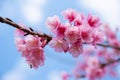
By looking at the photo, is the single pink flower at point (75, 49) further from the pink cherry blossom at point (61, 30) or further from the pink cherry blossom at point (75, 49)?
the pink cherry blossom at point (61, 30)

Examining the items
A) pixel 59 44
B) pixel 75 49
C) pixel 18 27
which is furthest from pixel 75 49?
pixel 18 27

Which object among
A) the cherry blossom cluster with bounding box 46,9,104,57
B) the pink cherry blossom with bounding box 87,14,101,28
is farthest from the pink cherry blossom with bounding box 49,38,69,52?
the pink cherry blossom with bounding box 87,14,101,28

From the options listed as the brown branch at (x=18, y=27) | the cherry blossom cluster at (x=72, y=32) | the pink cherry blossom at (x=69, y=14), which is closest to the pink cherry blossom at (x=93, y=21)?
the cherry blossom cluster at (x=72, y=32)

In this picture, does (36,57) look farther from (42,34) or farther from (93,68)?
(93,68)

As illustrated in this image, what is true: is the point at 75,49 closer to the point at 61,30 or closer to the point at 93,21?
the point at 61,30

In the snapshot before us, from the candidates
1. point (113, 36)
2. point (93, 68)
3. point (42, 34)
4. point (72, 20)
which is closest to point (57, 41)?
point (42, 34)

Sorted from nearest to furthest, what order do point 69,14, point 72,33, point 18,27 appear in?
point 18,27, point 72,33, point 69,14
